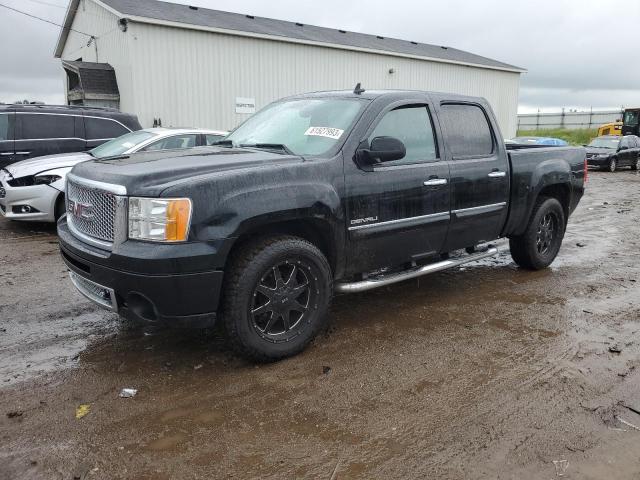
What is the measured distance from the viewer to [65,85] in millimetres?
21391

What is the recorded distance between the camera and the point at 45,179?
7871 millimetres

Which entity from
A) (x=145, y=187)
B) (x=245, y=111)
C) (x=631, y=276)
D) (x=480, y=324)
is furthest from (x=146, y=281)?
(x=245, y=111)

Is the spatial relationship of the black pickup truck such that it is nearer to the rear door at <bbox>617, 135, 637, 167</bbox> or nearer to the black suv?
the black suv

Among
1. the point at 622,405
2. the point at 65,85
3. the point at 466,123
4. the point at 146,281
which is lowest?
the point at 622,405

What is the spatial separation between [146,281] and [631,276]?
224 inches

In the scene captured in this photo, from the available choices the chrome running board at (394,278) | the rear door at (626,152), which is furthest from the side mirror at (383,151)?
the rear door at (626,152)

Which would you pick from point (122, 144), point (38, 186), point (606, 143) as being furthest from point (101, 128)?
point (606, 143)

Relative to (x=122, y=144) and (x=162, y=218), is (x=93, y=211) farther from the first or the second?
(x=122, y=144)

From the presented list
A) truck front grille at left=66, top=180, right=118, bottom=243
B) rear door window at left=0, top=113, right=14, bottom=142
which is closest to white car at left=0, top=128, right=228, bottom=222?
rear door window at left=0, top=113, right=14, bottom=142

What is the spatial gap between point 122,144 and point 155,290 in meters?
5.65

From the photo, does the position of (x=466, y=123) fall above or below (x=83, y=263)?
above

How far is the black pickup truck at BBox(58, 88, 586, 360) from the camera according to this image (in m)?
3.39

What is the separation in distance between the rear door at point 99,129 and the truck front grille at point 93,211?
20.5 feet

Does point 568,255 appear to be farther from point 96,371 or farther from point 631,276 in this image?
point 96,371
